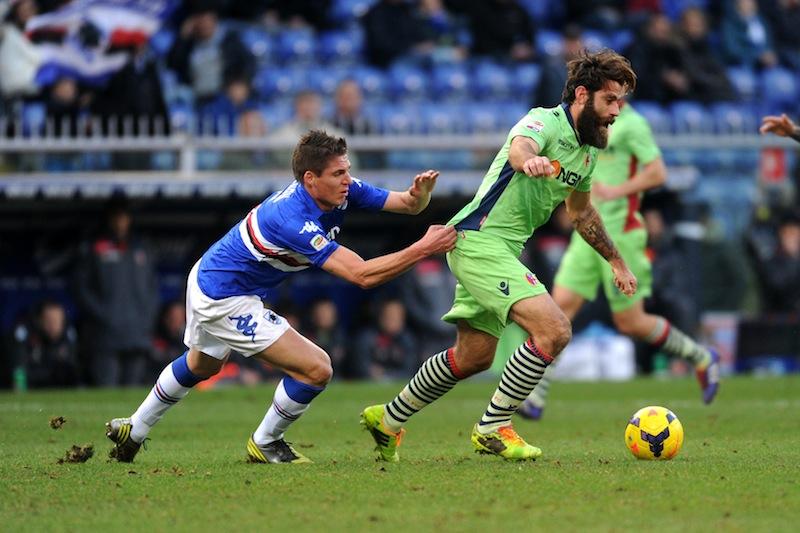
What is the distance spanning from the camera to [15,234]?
63.0 feet

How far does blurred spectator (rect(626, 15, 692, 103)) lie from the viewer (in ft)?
75.5

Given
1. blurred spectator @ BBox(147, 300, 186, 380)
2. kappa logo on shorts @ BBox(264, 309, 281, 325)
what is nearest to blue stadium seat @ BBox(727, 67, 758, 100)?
blurred spectator @ BBox(147, 300, 186, 380)

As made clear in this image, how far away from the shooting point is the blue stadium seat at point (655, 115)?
21303 millimetres

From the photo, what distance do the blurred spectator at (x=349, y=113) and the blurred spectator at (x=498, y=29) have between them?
4.12 m

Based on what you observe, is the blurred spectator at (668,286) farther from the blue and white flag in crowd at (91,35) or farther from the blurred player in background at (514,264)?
the blurred player in background at (514,264)

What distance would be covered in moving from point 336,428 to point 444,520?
19.0ft

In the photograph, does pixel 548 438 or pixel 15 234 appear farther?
pixel 15 234

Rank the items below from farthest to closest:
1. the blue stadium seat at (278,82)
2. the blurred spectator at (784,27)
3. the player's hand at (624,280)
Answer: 1. the blurred spectator at (784,27)
2. the blue stadium seat at (278,82)
3. the player's hand at (624,280)

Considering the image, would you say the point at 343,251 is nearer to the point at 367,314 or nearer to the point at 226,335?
the point at 226,335

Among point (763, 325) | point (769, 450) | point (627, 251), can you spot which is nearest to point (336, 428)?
point (627, 251)

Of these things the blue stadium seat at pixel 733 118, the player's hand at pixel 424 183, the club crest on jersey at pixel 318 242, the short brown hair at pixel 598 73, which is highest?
the short brown hair at pixel 598 73

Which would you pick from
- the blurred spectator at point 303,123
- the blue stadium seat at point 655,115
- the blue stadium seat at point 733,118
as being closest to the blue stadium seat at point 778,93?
the blue stadium seat at point 733,118

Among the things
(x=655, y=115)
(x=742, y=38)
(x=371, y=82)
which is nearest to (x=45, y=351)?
(x=371, y=82)

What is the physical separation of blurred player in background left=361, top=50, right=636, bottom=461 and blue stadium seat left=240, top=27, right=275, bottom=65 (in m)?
13.2
